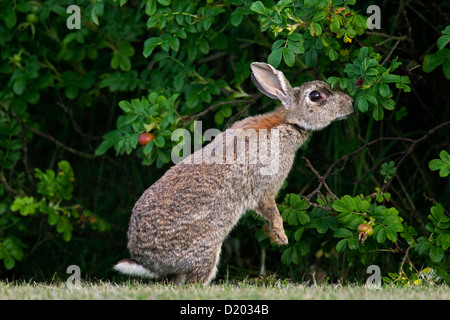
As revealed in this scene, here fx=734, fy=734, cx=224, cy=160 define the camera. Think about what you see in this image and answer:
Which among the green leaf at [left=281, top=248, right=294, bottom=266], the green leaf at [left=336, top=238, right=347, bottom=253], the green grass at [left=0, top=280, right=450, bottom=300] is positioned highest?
the green leaf at [left=336, top=238, right=347, bottom=253]

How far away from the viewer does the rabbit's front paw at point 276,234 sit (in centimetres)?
579

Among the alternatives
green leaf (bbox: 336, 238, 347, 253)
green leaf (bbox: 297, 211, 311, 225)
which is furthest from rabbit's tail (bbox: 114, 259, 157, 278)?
green leaf (bbox: 336, 238, 347, 253)

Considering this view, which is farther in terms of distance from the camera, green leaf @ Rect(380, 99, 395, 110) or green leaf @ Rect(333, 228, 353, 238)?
green leaf @ Rect(333, 228, 353, 238)

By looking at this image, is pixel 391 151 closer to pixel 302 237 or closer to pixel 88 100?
pixel 302 237

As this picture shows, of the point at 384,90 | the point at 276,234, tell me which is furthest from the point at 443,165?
the point at 276,234

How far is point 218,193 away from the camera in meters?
5.67

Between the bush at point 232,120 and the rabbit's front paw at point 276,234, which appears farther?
the rabbit's front paw at point 276,234

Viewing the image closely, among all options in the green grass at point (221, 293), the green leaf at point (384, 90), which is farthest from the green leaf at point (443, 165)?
the green grass at point (221, 293)

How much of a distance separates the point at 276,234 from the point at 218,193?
0.58 metres

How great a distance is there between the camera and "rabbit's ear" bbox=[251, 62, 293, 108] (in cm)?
589

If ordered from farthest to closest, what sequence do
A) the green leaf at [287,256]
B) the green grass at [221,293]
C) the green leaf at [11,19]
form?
the green leaf at [11,19]
the green leaf at [287,256]
the green grass at [221,293]

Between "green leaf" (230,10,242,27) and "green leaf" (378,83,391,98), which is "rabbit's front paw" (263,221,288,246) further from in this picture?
"green leaf" (230,10,242,27)

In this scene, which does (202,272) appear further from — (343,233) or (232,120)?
(232,120)

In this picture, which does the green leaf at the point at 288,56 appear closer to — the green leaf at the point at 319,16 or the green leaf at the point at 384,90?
the green leaf at the point at 319,16
